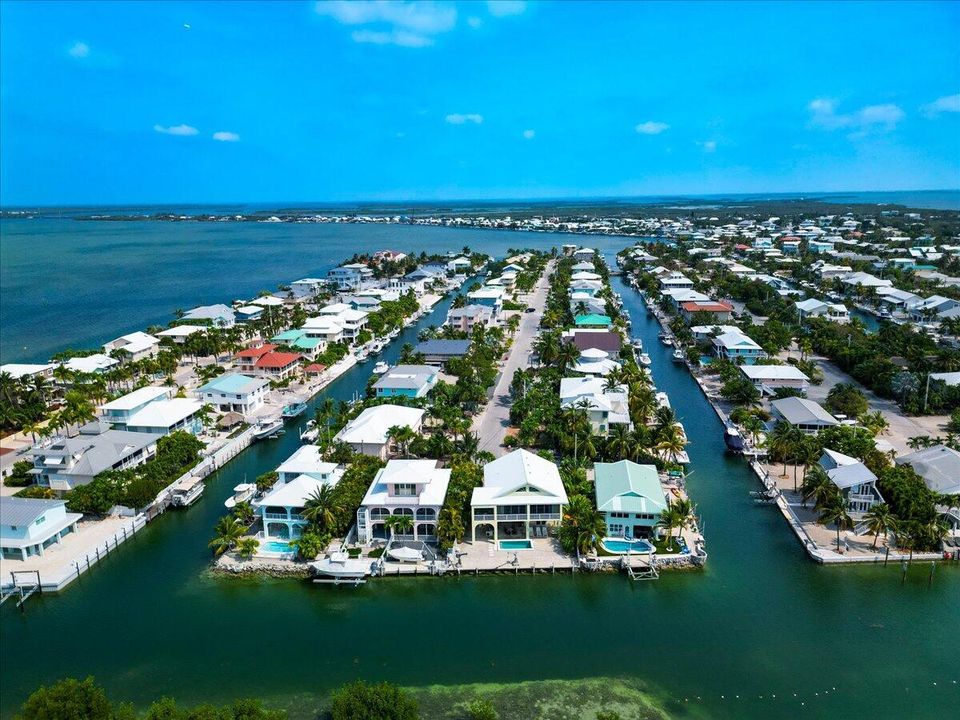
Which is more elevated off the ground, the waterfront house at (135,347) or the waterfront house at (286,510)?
the waterfront house at (135,347)

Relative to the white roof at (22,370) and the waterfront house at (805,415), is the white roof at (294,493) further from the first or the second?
the white roof at (22,370)

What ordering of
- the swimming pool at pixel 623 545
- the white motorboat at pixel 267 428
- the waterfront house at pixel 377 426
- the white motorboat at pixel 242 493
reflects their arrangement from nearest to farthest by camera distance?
the swimming pool at pixel 623 545, the white motorboat at pixel 242 493, the waterfront house at pixel 377 426, the white motorboat at pixel 267 428

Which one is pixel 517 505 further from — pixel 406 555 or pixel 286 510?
pixel 286 510

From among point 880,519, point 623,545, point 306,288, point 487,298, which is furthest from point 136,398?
point 306,288

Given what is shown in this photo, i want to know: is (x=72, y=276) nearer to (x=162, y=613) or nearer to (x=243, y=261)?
(x=243, y=261)

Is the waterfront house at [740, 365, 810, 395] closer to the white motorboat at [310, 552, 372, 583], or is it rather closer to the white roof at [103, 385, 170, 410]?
the white motorboat at [310, 552, 372, 583]

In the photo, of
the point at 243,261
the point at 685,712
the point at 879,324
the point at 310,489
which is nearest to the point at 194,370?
the point at 310,489

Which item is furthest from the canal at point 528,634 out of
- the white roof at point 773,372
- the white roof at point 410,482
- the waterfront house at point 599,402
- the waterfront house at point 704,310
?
the waterfront house at point 704,310
